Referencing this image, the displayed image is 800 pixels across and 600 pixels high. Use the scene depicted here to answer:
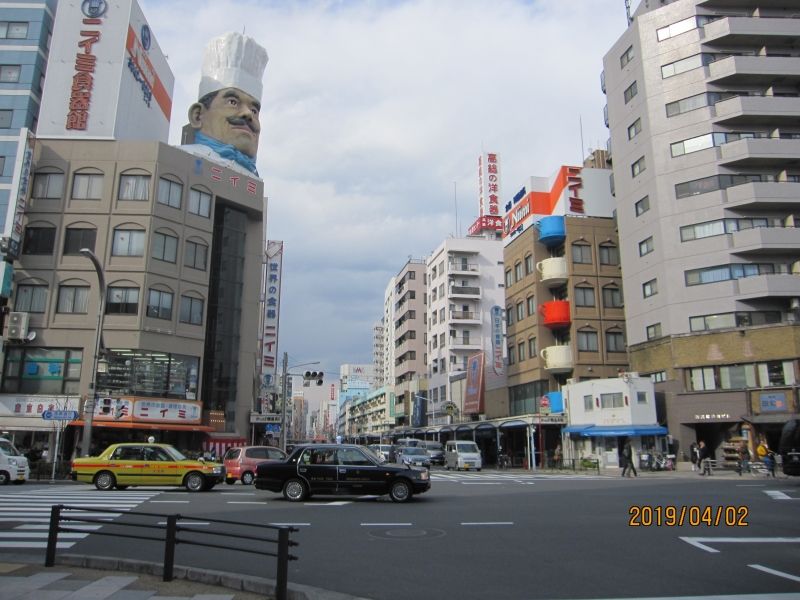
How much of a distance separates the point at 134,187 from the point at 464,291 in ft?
141

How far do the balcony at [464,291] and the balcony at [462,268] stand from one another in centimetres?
167

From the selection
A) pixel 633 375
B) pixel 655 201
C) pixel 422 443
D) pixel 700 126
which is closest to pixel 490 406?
pixel 422 443

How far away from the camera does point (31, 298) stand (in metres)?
35.4

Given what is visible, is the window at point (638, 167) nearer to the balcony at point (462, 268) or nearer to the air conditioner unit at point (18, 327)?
the balcony at point (462, 268)

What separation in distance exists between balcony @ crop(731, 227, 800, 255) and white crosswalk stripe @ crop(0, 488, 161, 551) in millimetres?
33902

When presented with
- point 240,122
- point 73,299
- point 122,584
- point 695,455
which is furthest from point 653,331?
point 122,584

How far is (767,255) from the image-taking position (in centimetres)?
3638

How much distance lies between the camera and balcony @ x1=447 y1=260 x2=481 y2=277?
72.9 meters

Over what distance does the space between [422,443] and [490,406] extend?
1022cm

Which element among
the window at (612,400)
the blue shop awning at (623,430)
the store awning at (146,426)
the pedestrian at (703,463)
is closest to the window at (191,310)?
the store awning at (146,426)

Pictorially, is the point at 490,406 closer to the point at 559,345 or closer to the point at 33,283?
the point at 559,345

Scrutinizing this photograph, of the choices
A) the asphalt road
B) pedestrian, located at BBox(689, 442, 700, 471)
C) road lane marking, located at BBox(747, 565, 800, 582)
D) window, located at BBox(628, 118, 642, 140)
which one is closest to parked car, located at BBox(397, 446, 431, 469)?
pedestrian, located at BBox(689, 442, 700, 471)
